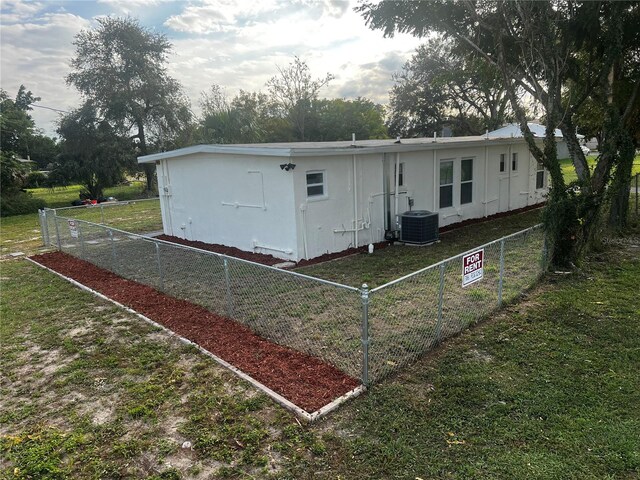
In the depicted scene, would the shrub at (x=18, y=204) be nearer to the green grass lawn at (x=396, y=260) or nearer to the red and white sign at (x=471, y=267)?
the green grass lawn at (x=396, y=260)

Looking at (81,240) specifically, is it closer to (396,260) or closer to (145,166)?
(396,260)

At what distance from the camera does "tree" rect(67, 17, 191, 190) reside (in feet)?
93.8

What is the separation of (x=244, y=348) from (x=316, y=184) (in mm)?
4948

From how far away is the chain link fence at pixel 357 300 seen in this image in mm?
4828

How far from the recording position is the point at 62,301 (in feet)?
24.1

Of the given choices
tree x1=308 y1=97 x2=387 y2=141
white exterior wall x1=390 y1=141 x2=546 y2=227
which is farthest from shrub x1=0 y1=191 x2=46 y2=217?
tree x1=308 y1=97 x2=387 y2=141

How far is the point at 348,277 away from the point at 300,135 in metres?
32.0

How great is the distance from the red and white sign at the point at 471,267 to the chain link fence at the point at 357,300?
0.12 meters

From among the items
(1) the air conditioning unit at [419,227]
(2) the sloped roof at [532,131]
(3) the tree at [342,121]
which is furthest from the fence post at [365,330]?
(3) the tree at [342,121]

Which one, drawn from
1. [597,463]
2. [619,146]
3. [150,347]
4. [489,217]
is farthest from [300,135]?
[597,463]

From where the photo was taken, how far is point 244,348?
5.14 meters

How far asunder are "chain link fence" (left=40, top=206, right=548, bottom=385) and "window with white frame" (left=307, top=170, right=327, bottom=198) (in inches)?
85.7

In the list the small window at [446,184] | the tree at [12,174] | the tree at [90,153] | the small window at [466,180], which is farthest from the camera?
the tree at [90,153]

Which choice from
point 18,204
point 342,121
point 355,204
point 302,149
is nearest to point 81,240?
point 302,149
